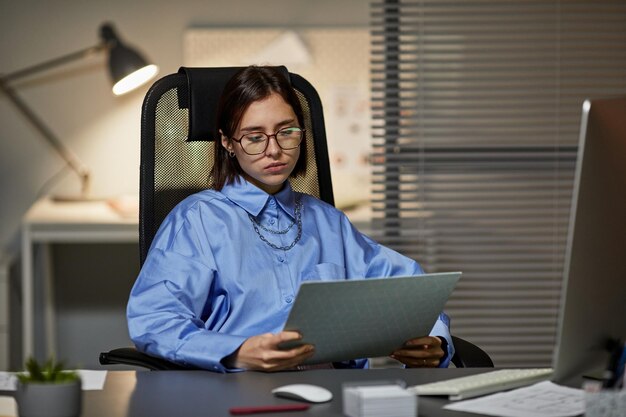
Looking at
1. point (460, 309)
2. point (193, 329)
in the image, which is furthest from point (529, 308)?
point (193, 329)

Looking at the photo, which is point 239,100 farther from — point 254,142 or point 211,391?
point 211,391

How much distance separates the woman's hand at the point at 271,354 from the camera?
157 cm

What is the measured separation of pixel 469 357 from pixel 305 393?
57cm

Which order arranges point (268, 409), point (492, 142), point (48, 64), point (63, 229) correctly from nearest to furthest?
point (268, 409) < point (63, 229) < point (492, 142) < point (48, 64)

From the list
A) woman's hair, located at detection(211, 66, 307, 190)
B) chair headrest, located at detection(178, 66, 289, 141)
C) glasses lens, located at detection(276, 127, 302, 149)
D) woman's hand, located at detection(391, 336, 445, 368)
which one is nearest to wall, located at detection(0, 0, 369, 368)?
chair headrest, located at detection(178, 66, 289, 141)

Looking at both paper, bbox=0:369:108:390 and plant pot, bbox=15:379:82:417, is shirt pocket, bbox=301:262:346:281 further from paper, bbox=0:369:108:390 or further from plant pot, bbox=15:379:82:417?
plant pot, bbox=15:379:82:417

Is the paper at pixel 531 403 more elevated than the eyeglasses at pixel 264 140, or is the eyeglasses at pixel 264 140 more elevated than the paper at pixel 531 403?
the eyeglasses at pixel 264 140

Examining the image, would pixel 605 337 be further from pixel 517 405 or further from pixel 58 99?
pixel 58 99

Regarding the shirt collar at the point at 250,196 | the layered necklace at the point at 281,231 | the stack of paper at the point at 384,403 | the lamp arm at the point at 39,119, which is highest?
the lamp arm at the point at 39,119

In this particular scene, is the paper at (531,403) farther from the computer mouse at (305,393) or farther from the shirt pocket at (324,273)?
the shirt pocket at (324,273)

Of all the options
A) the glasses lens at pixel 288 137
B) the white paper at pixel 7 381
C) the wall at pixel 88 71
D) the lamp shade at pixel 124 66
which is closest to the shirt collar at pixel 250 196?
the glasses lens at pixel 288 137

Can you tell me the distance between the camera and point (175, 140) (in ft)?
6.99

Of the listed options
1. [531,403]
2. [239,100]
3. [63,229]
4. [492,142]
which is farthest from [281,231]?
[492,142]

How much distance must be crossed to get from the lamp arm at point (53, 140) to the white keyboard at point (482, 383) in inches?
121
